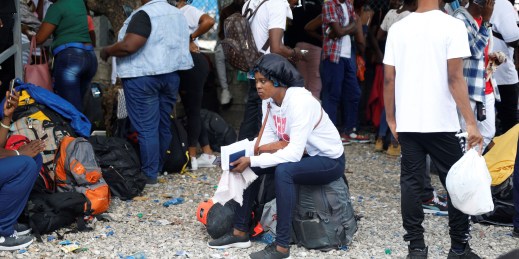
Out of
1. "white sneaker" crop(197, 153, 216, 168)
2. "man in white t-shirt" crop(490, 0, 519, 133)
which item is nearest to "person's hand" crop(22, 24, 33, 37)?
"white sneaker" crop(197, 153, 216, 168)

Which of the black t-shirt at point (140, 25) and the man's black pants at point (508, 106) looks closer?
the black t-shirt at point (140, 25)

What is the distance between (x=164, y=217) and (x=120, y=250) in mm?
872

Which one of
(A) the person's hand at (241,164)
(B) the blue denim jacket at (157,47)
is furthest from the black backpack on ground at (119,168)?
(A) the person's hand at (241,164)

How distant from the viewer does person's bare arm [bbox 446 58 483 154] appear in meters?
4.57

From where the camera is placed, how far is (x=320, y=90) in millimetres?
9648

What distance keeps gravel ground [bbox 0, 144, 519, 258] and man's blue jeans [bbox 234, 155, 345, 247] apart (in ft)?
0.73

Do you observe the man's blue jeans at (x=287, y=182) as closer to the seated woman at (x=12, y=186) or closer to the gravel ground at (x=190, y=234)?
the gravel ground at (x=190, y=234)

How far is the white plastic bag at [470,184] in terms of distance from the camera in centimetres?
453

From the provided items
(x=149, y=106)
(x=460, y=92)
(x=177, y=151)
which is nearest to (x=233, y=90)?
(x=177, y=151)

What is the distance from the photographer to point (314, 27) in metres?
9.16

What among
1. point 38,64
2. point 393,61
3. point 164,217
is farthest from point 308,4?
point 393,61

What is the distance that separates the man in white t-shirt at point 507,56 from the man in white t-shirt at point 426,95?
2.23 meters

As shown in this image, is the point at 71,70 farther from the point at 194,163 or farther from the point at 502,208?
the point at 502,208

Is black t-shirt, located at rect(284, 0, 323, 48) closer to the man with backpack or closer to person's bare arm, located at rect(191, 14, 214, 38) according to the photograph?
person's bare arm, located at rect(191, 14, 214, 38)
